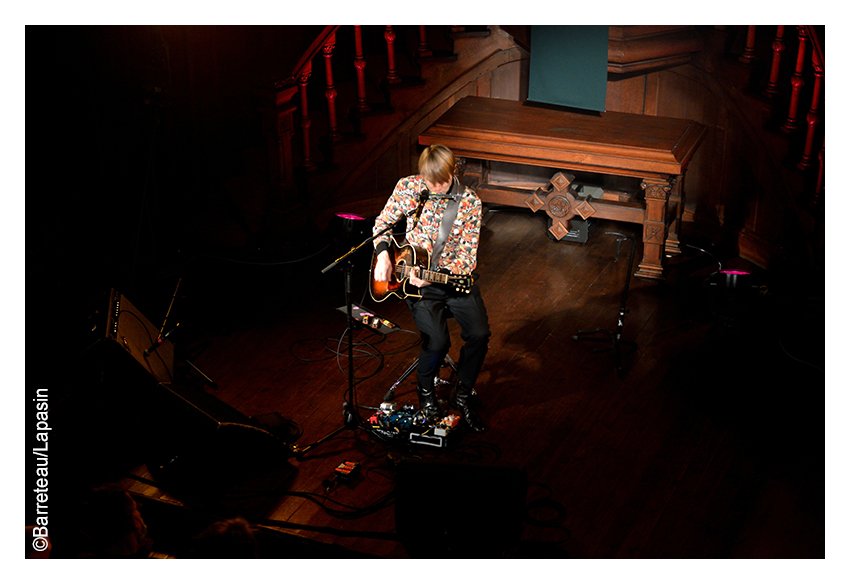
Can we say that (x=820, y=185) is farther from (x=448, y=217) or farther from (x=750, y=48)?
(x=448, y=217)

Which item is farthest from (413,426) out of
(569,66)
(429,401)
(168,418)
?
(569,66)

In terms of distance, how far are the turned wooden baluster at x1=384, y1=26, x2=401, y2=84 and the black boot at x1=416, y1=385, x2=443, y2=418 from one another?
2809mm

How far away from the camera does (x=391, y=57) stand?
641cm

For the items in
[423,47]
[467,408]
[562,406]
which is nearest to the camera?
[467,408]

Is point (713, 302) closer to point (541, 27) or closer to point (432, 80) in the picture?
point (541, 27)

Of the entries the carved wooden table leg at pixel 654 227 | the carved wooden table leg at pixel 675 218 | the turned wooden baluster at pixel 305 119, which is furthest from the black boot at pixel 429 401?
the carved wooden table leg at pixel 675 218

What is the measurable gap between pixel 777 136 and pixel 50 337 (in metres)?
4.57

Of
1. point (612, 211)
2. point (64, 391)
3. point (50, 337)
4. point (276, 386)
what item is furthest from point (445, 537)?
point (612, 211)

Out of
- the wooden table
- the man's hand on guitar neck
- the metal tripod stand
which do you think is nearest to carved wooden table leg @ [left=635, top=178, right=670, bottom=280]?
the wooden table

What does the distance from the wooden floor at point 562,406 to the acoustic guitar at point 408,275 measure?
67 centimetres

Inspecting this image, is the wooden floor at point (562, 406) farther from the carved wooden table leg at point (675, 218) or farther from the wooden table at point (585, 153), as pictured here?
the wooden table at point (585, 153)

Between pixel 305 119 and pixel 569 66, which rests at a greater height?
pixel 569 66

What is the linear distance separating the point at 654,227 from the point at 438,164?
2.45m

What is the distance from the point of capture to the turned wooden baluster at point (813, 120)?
16.6 ft
